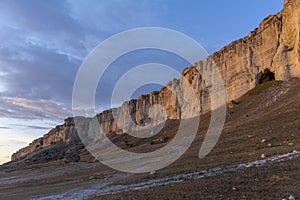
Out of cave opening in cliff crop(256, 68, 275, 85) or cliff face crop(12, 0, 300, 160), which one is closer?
cliff face crop(12, 0, 300, 160)

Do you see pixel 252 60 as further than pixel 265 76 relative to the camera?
Yes

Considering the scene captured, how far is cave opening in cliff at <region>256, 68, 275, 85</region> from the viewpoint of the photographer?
83.6 metres

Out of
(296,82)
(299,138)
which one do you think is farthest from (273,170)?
(296,82)

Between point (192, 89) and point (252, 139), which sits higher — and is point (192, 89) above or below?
above

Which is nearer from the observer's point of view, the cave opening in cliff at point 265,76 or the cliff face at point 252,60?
the cliff face at point 252,60

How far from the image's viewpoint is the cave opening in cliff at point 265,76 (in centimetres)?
8362

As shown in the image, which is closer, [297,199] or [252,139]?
[297,199]

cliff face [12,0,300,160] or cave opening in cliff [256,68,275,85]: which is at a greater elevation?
cliff face [12,0,300,160]

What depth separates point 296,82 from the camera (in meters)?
63.1

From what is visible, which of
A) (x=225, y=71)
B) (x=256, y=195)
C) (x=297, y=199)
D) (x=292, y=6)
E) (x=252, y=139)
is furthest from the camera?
(x=225, y=71)

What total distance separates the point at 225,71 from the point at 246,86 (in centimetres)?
1492

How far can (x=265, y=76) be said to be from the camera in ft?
281

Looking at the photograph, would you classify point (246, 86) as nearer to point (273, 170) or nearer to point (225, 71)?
point (225, 71)

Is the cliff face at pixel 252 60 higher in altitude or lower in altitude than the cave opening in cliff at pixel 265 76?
higher
